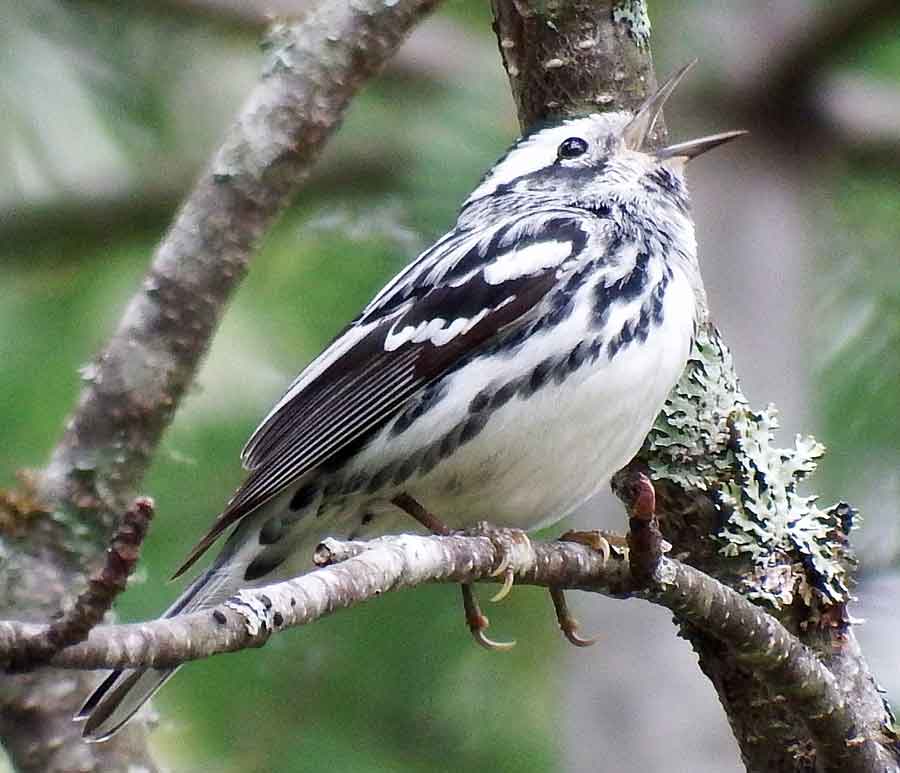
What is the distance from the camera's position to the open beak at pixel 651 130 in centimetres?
310

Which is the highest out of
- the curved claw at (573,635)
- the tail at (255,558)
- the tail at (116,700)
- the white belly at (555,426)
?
the white belly at (555,426)

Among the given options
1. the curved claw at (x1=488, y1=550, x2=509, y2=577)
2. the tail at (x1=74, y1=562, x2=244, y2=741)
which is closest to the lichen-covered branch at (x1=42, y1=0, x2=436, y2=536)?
the tail at (x1=74, y1=562, x2=244, y2=741)

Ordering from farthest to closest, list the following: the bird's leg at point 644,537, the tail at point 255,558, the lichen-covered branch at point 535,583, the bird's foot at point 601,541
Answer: the tail at point 255,558 < the bird's foot at point 601,541 < the bird's leg at point 644,537 < the lichen-covered branch at point 535,583

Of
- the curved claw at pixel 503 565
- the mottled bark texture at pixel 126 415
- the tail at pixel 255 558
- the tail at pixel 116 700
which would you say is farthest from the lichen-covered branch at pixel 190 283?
the curved claw at pixel 503 565

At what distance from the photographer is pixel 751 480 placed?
2.76 m

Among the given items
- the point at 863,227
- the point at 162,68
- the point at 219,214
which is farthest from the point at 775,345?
the point at 162,68

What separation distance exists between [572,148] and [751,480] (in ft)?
2.86

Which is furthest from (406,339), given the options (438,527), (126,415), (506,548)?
(506,548)

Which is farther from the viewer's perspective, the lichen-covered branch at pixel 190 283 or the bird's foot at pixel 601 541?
the lichen-covered branch at pixel 190 283

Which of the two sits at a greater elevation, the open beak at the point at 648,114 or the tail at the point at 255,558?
the open beak at the point at 648,114

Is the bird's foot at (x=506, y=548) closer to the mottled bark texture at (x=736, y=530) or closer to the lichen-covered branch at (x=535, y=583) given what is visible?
the lichen-covered branch at (x=535, y=583)

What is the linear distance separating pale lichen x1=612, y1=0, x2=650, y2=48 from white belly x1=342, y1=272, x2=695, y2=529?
44 centimetres

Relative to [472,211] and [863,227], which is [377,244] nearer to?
[472,211]

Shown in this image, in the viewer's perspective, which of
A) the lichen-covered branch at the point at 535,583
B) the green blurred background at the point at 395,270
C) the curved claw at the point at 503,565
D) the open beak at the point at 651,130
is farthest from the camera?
the green blurred background at the point at 395,270
